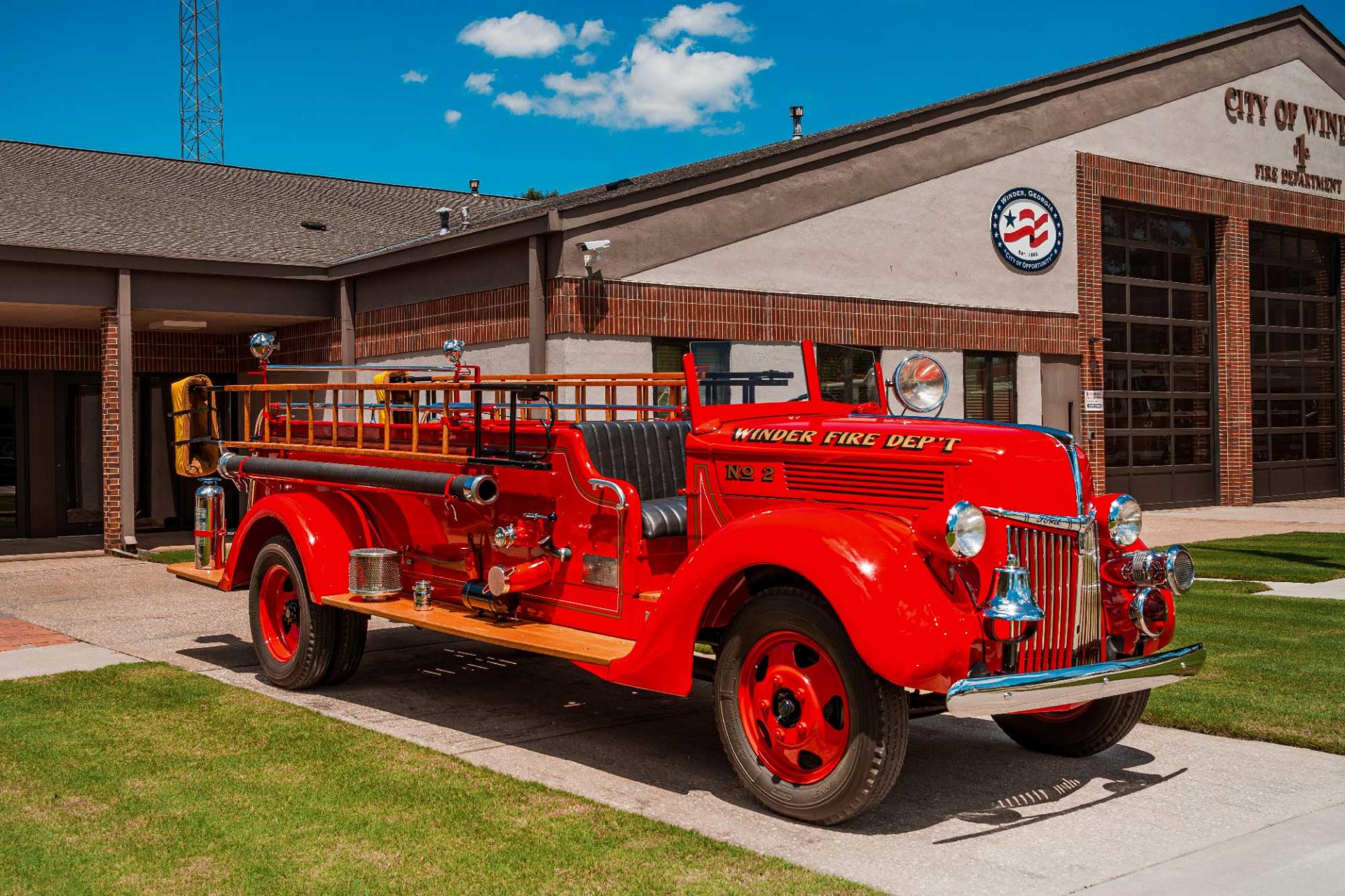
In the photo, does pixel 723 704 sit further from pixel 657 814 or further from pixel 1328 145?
pixel 1328 145

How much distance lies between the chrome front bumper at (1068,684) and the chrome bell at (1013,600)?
0.69 feet

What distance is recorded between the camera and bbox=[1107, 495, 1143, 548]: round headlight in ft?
17.0

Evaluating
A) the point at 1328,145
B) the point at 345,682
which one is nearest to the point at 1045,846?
the point at 345,682

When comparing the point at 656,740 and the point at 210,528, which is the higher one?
the point at 210,528

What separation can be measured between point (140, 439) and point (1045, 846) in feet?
55.8

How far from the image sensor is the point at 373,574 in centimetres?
679

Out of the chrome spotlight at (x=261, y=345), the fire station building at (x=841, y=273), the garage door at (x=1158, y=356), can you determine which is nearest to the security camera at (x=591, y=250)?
the fire station building at (x=841, y=273)

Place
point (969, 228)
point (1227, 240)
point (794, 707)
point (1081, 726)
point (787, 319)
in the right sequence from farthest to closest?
point (1227, 240), point (969, 228), point (787, 319), point (1081, 726), point (794, 707)

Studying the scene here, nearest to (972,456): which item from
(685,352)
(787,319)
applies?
(685,352)

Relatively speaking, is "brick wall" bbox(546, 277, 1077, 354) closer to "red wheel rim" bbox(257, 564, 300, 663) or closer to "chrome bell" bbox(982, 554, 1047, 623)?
"red wheel rim" bbox(257, 564, 300, 663)

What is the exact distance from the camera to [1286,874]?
4156mm

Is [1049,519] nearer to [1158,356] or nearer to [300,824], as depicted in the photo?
[300,824]

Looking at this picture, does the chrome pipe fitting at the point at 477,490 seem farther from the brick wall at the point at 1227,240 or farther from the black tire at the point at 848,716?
the brick wall at the point at 1227,240

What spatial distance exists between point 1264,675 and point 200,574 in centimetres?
650
